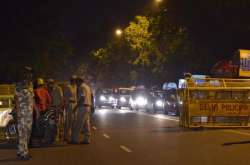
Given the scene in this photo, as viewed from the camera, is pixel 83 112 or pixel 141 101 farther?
pixel 141 101

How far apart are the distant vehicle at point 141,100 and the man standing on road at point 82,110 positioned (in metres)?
28.7

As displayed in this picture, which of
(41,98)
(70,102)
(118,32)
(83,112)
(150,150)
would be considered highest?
(118,32)

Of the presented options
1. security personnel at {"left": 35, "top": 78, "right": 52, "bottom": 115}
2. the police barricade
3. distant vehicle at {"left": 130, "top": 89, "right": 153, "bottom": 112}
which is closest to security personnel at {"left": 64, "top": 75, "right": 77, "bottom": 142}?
security personnel at {"left": 35, "top": 78, "right": 52, "bottom": 115}

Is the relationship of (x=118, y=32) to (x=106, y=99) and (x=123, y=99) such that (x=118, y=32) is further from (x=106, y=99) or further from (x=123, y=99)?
(x=123, y=99)

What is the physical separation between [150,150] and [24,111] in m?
3.65

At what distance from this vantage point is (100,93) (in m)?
62.6

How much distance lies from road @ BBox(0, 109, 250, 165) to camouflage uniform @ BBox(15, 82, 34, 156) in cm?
52

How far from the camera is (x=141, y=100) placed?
2029 inches

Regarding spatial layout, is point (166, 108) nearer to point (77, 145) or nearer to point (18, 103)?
point (77, 145)

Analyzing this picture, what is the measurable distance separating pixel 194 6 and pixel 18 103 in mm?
31175

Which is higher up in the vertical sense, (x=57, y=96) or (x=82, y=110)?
(x=57, y=96)

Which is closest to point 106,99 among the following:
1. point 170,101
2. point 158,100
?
point 158,100

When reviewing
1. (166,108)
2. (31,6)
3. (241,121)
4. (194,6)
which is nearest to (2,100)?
(241,121)

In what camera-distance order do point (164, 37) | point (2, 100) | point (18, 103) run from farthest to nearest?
1. point (164, 37)
2. point (2, 100)
3. point (18, 103)
